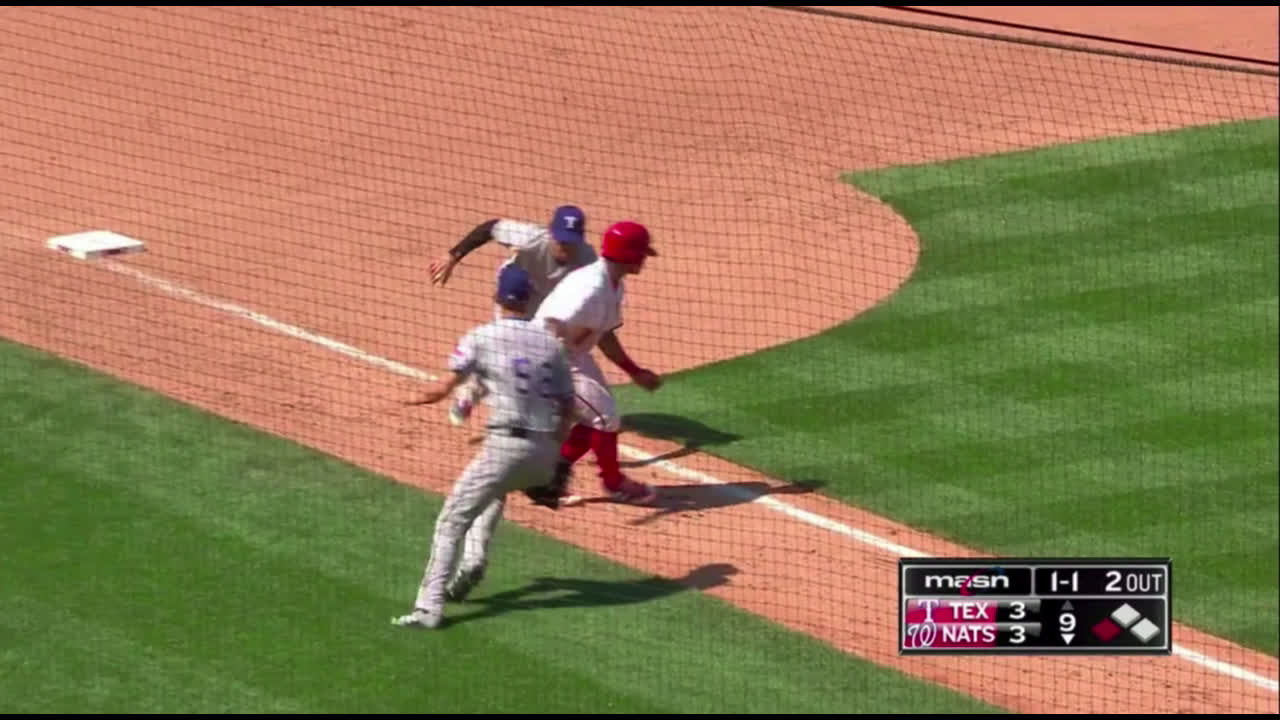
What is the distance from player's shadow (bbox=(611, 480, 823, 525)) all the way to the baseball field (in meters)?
0.03

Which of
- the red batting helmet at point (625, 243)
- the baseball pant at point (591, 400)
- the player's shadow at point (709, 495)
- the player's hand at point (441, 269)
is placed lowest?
the player's shadow at point (709, 495)

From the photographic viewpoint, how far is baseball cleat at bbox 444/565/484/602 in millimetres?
9648

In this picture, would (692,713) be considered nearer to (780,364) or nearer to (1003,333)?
(780,364)

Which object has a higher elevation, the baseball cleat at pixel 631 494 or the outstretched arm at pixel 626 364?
the outstretched arm at pixel 626 364

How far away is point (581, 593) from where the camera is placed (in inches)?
396

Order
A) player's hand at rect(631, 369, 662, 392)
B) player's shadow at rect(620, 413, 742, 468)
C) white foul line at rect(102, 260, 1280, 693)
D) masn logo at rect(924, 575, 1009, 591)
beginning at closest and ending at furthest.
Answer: white foul line at rect(102, 260, 1280, 693), masn logo at rect(924, 575, 1009, 591), player's hand at rect(631, 369, 662, 392), player's shadow at rect(620, 413, 742, 468)

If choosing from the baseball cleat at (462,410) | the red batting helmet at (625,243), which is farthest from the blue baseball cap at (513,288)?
the red batting helmet at (625,243)

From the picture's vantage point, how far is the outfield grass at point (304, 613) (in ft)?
29.8

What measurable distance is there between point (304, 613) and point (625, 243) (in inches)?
91.9

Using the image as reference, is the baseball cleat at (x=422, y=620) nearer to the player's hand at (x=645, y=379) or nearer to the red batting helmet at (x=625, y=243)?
the player's hand at (x=645, y=379)

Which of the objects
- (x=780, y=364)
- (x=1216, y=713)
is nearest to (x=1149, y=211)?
(x=780, y=364)

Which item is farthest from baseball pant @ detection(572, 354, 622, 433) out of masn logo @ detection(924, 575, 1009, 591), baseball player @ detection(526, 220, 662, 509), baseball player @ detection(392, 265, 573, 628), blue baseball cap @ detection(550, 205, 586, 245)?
masn logo @ detection(924, 575, 1009, 591)

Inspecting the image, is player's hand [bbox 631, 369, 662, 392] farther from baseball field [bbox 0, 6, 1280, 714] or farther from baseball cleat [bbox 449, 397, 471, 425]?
baseball cleat [bbox 449, 397, 471, 425]

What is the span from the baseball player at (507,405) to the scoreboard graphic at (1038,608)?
6.23 ft
